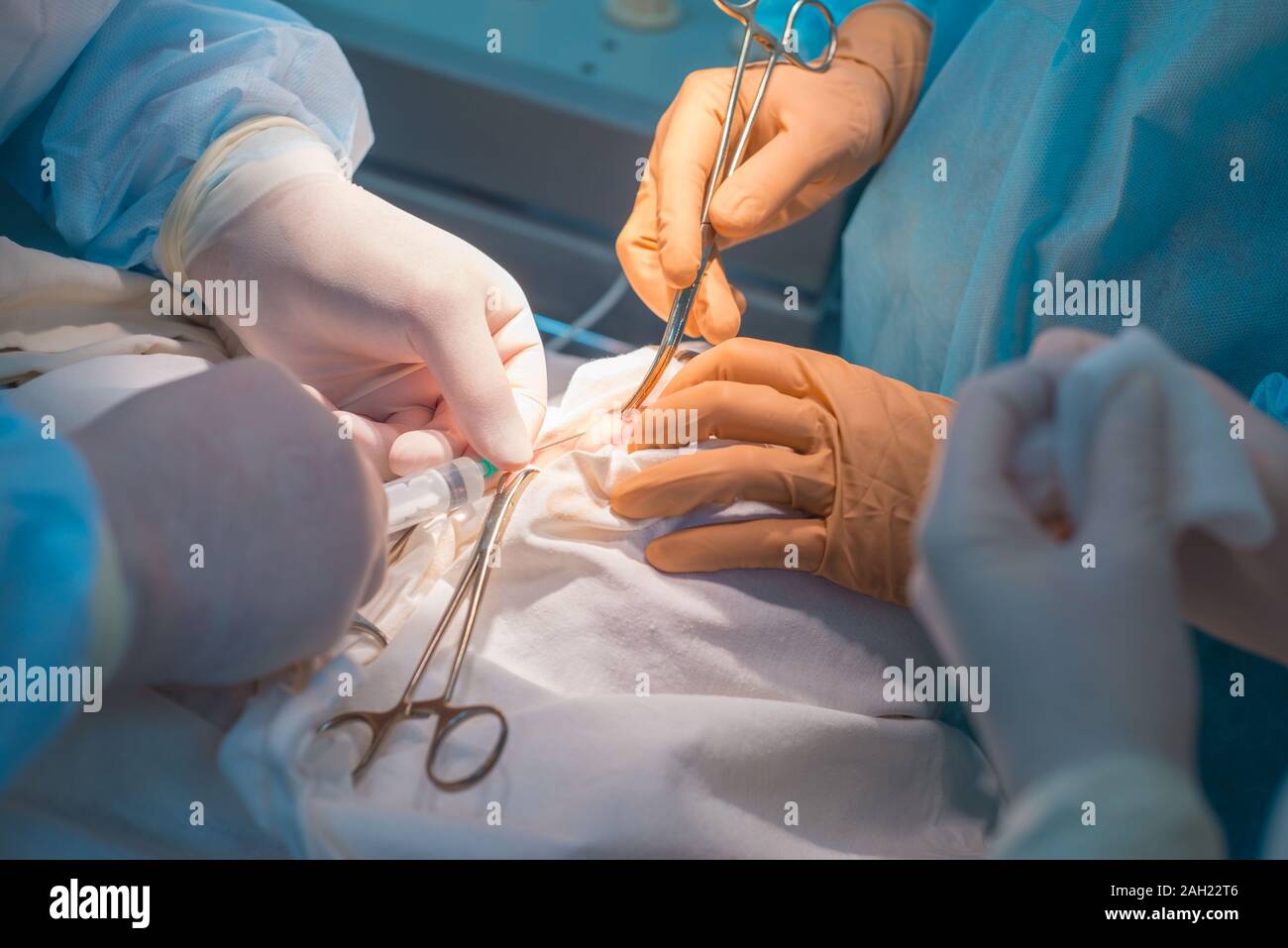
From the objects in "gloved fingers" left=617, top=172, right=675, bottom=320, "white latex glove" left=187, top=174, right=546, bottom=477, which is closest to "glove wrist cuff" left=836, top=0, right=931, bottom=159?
"gloved fingers" left=617, top=172, right=675, bottom=320

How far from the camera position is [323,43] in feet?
4.57

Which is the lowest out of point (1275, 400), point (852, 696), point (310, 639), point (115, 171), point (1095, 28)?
point (852, 696)

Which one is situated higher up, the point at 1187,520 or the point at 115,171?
the point at 115,171

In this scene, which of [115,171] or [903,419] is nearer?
[903,419]

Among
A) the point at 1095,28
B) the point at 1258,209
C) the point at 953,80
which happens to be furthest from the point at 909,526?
the point at 953,80

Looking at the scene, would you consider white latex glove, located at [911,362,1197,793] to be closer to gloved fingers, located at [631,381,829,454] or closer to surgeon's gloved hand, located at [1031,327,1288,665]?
surgeon's gloved hand, located at [1031,327,1288,665]

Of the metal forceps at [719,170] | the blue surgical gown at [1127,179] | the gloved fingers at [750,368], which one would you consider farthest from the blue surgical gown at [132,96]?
the blue surgical gown at [1127,179]

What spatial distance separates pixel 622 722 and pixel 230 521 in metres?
0.38

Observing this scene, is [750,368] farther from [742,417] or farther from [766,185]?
[766,185]

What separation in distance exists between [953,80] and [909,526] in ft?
2.45

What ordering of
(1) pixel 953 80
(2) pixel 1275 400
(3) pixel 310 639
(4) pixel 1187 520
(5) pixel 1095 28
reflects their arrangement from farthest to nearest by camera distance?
(1) pixel 953 80, (5) pixel 1095 28, (2) pixel 1275 400, (3) pixel 310 639, (4) pixel 1187 520

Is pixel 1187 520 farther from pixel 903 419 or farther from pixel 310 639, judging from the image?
pixel 310 639

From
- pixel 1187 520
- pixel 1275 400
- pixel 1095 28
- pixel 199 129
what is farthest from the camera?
pixel 199 129

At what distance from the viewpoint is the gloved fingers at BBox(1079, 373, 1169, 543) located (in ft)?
1.83
